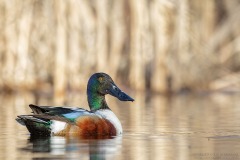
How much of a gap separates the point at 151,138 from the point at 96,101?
1.11m

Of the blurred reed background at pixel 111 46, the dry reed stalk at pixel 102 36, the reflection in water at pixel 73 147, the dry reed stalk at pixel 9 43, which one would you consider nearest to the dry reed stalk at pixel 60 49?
the blurred reed background at pixel 111 46

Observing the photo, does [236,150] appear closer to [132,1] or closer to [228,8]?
[132,1]

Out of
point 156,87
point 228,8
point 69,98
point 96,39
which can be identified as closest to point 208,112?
point 69,98

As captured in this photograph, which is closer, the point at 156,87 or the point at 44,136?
the point at 44,136

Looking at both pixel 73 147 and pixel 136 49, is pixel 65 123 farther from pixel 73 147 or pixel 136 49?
pixel 136 49

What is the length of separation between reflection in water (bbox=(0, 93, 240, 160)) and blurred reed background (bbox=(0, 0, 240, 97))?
11.0ft

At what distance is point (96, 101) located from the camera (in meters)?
10.8

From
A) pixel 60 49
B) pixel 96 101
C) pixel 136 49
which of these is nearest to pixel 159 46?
pixel 136 49

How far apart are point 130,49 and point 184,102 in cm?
359

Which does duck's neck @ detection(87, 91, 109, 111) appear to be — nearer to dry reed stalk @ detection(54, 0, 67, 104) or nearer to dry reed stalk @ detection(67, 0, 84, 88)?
dry reed stalk @ detection(54, 0, 67, 104)

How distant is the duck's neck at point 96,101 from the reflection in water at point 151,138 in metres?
0.43

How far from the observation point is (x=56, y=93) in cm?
1861

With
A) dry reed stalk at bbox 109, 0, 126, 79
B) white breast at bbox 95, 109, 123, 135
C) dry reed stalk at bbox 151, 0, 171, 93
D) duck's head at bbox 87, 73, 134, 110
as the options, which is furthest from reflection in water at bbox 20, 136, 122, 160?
dry reed stalk at bbox 109, 0, 126, 79

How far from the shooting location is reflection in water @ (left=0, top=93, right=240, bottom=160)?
8.28 meters
